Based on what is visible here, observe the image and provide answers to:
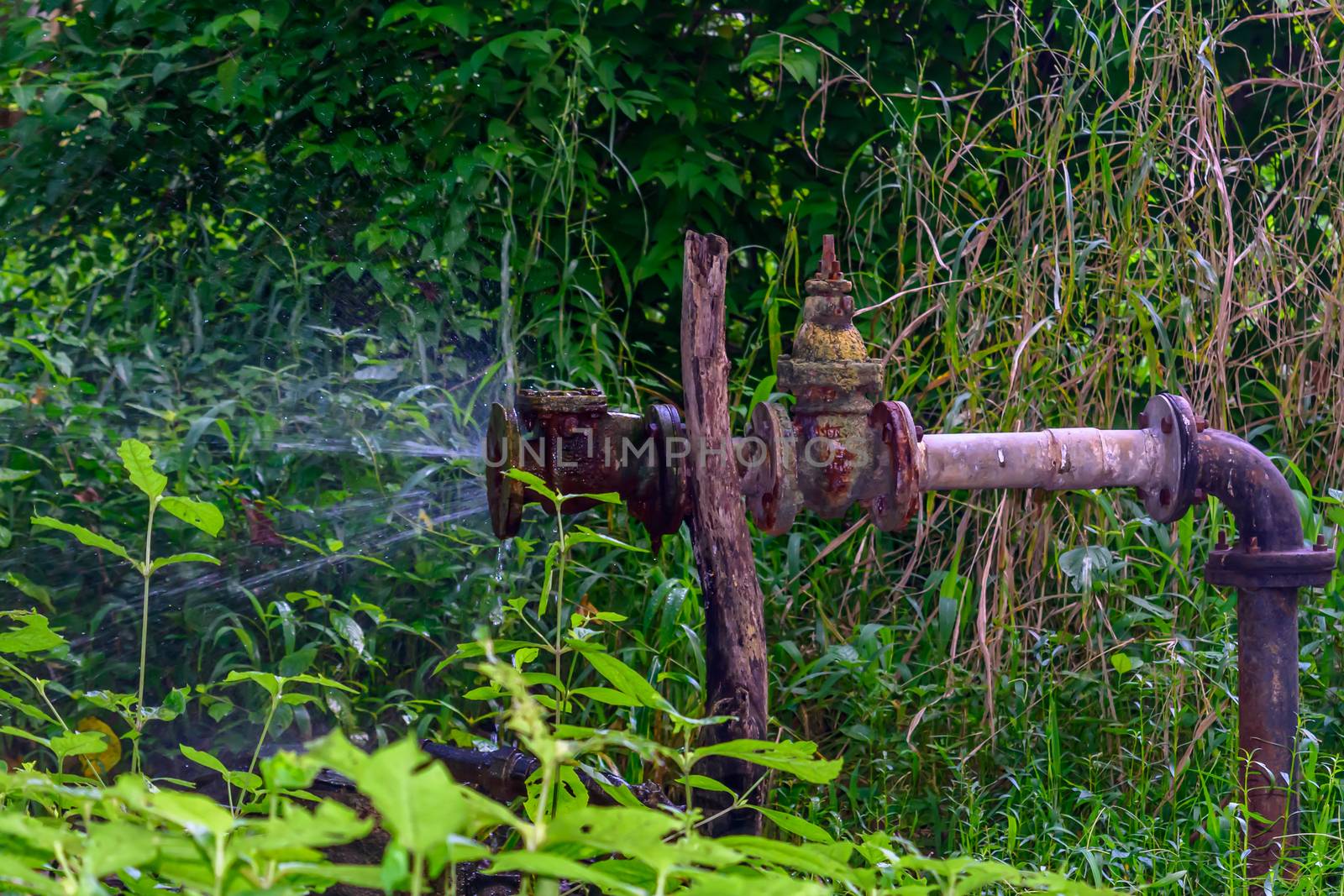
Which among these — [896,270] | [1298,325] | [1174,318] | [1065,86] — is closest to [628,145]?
[896,270]

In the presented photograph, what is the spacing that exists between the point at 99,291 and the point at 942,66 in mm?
2384

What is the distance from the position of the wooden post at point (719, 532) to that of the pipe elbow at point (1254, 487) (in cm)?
84

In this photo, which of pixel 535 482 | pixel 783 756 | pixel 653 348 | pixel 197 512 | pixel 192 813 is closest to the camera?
pixel 192 813

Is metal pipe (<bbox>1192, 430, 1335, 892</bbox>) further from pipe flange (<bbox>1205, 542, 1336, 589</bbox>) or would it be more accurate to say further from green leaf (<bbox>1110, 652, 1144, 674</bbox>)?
green leaf (<bbox>1110, 652, 1144, 674</bbox>)

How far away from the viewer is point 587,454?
5.96ft

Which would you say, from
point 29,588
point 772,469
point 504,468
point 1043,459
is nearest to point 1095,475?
point 1043,459

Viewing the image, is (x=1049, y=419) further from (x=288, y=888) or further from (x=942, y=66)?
(x=288, y=888)

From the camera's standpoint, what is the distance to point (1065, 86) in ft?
8.63

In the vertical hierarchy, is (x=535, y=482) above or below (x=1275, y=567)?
above

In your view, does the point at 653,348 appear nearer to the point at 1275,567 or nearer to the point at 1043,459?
the point at 1043,459

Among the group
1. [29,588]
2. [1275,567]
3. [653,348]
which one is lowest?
[29,588]

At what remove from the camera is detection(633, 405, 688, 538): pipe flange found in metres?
1.79

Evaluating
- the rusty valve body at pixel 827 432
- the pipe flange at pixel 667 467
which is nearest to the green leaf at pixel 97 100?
the pipe flange at pixel 667 467

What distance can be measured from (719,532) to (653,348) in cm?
166
